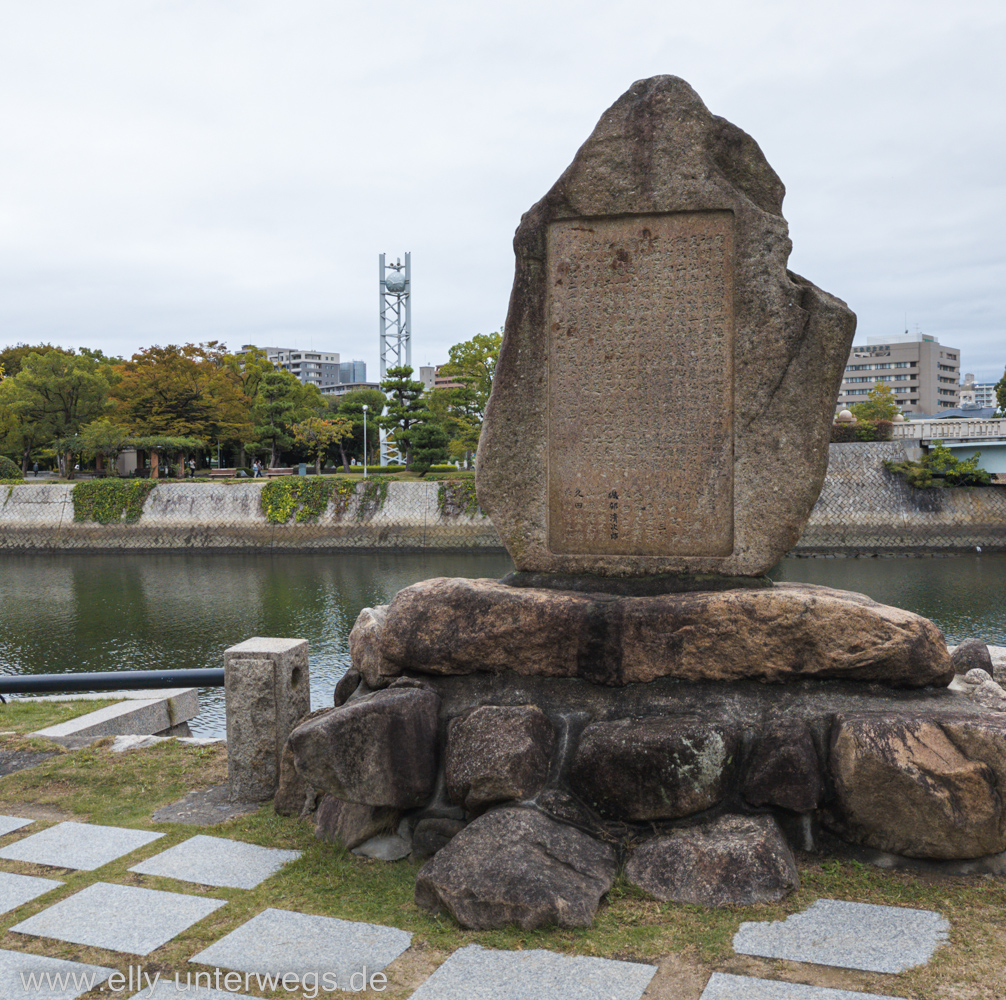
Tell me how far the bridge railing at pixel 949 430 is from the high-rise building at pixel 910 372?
125ft

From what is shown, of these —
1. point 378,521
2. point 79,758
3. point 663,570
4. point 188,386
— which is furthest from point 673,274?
point 188,386

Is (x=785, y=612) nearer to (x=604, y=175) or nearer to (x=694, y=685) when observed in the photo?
(x=694, y=685)

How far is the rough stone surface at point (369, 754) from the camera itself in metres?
3.40

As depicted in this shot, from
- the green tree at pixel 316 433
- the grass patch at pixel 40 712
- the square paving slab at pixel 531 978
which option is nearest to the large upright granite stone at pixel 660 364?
the square paving slab at pixel 531 978

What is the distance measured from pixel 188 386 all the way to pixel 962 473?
1143 inches

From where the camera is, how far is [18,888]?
3.11m

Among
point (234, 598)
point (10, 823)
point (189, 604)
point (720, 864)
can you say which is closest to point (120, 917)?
point (10, 823)

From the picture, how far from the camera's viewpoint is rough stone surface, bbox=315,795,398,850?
11.4 feet

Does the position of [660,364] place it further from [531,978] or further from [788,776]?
[531,978]

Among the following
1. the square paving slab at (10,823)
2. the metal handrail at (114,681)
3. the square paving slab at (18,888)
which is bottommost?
the square paving slab at (10,823)

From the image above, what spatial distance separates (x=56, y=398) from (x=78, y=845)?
35.0 metres

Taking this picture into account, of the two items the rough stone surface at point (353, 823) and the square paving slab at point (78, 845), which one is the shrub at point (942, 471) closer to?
the rough stone surface at point (353, 823)

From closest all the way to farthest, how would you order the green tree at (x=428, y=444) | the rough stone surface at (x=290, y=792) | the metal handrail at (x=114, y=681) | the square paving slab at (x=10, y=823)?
the square paving slab at (x=10, y=823) → the rough stone surface at (x=290, y=792) → the metal handrail at (x=114, y=681) → the green tree at (x=428, y=444)

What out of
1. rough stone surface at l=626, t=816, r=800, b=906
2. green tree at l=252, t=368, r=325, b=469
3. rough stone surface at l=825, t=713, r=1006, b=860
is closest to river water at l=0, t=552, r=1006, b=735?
rough stone surface at l=626, t=816, r=800, b=906
